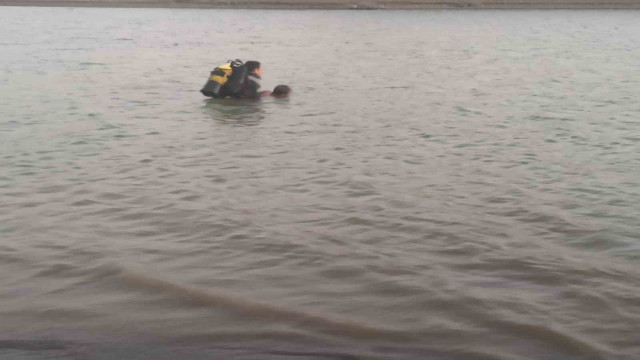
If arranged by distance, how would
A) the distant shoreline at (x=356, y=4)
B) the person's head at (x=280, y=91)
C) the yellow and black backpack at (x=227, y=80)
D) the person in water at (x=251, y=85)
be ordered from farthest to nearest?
the distant shoreline at (x=356, y=4), the person's head at (x=280, y=91), the person in water at (x=251, y=85), the yellow and black backpack at (x=227, y=80)

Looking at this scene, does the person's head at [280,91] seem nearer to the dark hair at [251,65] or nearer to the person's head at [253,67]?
the person's head at [253,67]

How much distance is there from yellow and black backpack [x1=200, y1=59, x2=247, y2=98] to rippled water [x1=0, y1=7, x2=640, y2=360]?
0.47 metres

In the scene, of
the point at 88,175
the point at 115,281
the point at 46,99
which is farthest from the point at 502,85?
the point at 115,281

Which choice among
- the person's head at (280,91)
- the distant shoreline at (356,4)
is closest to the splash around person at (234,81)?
the person's head at (280,91)

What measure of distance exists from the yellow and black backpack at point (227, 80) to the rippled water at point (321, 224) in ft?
1.54

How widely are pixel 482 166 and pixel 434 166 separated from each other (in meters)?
0.61

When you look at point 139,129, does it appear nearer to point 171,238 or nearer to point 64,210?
→ point 64,210

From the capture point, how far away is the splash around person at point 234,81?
49.3ft

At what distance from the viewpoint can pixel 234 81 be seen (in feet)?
50.0

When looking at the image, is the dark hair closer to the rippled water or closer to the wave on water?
the rippled water

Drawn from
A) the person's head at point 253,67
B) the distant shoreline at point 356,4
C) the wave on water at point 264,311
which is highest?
the person's head at point 253,67

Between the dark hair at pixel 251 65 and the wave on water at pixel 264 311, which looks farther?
the dark hair at pixel 251 65

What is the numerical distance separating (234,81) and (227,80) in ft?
0.45

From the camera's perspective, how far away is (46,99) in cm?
1608
